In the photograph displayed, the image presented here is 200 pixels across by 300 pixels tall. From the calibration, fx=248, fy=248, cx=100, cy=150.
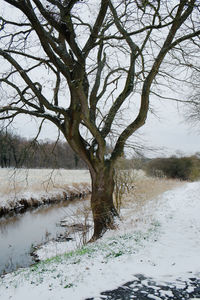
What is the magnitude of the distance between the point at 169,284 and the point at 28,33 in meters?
7.53

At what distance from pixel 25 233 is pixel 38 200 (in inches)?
256

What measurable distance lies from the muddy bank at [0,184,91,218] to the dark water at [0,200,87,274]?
100 centimetres

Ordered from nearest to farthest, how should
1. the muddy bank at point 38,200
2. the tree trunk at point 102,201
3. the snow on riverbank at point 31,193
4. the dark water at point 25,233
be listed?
the tree trunk at point 102,201
the dark water at point 25,233
the muddy bank at point 38,200
the snow on riverbank at point 31,193

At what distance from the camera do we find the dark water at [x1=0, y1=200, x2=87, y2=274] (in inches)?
304

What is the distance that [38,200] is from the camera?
17.0 meters

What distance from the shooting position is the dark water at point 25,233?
7713mm

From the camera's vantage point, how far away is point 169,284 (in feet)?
11.3

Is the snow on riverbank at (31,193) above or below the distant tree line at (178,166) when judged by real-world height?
below

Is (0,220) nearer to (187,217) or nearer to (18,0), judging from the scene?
(187,217)

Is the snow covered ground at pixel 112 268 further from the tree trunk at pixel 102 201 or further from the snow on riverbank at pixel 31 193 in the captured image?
the snow on riverbank at pixel 31 193

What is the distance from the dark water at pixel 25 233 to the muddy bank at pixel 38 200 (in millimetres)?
997

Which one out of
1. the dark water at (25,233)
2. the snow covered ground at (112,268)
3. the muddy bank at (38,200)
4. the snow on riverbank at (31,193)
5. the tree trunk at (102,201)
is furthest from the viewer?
the snow on riverbank at (31,193)

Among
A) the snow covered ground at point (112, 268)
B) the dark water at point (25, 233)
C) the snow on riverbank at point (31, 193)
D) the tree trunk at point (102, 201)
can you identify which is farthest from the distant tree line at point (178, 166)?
the snow covered ground at point (112, 268)

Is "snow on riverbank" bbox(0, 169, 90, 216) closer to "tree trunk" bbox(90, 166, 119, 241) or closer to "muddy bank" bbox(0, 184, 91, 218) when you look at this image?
"muddy bank" bbox(0, 184, 91, 218)
